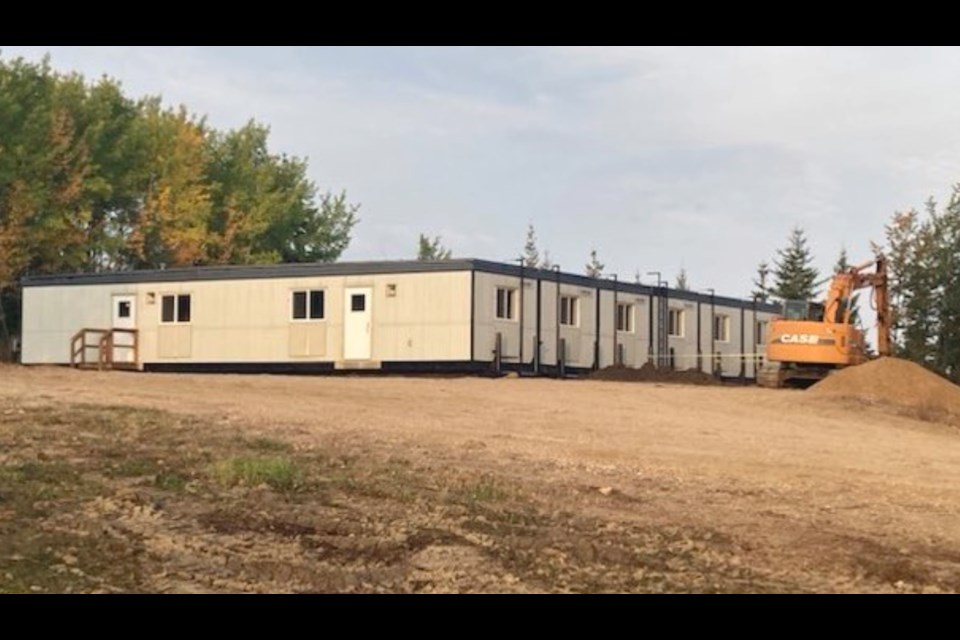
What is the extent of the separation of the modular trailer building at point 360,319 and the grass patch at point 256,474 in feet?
71.1

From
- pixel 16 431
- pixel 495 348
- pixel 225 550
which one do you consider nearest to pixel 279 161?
pixel 495 348

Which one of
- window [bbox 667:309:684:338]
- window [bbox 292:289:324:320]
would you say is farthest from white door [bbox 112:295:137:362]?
window [bbox 667:309:684:338]

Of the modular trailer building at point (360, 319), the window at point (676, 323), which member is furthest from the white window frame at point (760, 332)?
the window at point (676, 323)

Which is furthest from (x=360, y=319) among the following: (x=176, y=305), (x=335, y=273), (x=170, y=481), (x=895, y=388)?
(x=170, y=481)

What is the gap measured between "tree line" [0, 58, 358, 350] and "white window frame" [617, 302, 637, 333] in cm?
2472

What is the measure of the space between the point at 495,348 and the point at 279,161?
121ft

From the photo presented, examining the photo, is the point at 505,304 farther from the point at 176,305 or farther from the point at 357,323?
the point at 176,305

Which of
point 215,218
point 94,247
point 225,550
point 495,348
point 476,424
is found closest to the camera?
point 225,550

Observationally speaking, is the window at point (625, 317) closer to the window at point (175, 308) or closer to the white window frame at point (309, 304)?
the white window frame at point (309, 304)

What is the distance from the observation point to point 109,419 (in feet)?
46.8

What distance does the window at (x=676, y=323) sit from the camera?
134 ft

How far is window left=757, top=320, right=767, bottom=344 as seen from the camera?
45500mm
